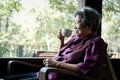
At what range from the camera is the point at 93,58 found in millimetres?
2076

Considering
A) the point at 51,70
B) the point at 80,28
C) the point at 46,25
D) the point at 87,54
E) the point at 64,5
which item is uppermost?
the point at 64,5

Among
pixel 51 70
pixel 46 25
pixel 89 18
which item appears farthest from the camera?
pixel 46 25

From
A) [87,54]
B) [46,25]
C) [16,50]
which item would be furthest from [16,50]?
[87,54]

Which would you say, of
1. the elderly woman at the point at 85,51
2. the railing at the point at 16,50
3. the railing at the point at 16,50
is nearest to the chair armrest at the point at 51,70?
the elderly woman at the point at 85,51

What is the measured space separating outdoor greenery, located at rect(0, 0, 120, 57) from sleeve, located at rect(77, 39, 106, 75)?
1.44 meters

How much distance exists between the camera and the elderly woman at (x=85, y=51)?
2078mm

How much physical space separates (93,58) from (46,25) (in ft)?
5.58

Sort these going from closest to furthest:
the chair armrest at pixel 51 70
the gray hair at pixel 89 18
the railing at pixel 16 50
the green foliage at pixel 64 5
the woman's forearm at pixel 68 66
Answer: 1. the chair armrest at pixel 51 70
2. the woman's forearm at pixel 68 66
3. the gray hair at pixel 89 18
4. the railing at pixel 16 50
5. the green foliage at pixel 64 5

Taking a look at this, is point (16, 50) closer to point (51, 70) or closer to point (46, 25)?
point (46, 25)

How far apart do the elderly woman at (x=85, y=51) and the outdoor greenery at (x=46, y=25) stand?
1.26m

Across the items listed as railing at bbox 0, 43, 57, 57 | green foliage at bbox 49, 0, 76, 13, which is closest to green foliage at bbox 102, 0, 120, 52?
green foliage at bbox 49, 0, 76, 13

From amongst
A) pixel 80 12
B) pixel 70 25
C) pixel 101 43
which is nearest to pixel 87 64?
pixel 101 43

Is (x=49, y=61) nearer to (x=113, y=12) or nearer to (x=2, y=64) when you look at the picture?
(x=2, y=64)

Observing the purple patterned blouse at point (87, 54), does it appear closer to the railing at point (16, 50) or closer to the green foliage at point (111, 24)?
the railing at point (16, 50)
